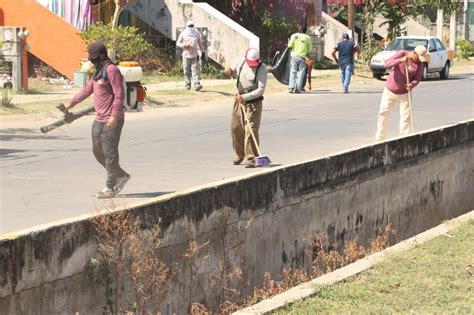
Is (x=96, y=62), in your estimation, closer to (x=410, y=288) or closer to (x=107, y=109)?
(x=107, y=109)

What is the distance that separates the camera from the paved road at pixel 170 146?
12516 millimetres

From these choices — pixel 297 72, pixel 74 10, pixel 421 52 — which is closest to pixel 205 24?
pixel 74 10

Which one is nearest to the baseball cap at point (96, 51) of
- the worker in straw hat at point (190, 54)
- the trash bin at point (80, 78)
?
the trash bin at point (80, 78)

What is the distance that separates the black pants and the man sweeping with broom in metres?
2.94

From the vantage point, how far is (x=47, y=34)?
29.9m

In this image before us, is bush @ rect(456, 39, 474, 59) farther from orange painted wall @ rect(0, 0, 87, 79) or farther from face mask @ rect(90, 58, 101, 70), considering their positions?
face mask @ rect(90, 58, 101, 70)

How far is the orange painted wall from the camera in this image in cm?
2958

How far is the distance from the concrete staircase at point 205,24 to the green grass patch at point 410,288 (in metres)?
22.6

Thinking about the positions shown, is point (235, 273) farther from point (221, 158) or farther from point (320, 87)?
point (320, 87)

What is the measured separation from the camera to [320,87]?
3269 cm

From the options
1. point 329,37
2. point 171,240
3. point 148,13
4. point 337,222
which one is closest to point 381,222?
point 337,222

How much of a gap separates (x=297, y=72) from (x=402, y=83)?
39.8 ft

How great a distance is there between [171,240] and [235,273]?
3.53 ft

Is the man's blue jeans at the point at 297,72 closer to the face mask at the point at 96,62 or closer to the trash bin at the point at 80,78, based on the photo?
the trash bin at the point at 80,78
